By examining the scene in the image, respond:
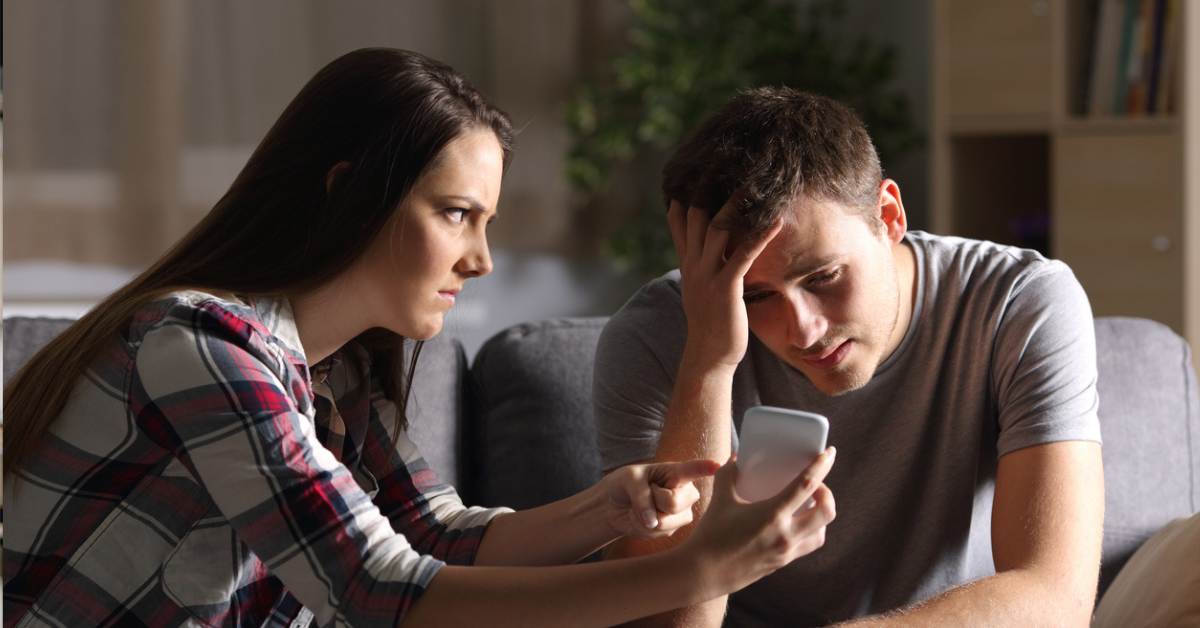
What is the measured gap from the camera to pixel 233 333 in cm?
86

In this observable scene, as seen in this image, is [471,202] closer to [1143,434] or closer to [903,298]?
[903,298]

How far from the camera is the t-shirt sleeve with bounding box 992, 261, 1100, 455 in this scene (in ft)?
3.78

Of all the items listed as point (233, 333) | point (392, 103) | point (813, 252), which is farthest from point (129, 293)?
point (813, 252)

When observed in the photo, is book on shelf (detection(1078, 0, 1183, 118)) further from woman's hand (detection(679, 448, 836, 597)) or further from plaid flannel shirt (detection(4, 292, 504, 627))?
plaid flannel shirt (detection(4, 292, 504, 627))

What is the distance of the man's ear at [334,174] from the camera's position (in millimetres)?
951

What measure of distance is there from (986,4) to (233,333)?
2.41m

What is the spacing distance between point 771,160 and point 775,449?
481 mm

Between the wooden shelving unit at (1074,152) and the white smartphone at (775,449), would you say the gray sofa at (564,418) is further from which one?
the wooden shelving unit at (1074,152)

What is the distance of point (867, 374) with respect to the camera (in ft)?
4.25

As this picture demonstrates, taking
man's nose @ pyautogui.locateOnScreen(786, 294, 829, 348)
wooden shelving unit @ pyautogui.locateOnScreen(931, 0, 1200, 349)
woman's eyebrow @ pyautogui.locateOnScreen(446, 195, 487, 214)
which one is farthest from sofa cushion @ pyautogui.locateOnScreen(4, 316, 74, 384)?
wooden shelving unit @ pyautogui.locateOnScreen(931, 0, 1200, 349)

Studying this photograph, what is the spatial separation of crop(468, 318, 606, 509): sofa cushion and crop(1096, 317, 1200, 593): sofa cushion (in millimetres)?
806

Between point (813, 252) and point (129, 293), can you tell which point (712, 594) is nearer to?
point (813, 252)

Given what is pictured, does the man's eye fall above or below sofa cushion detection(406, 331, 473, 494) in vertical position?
above

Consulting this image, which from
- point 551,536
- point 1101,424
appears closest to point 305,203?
point 551,536
